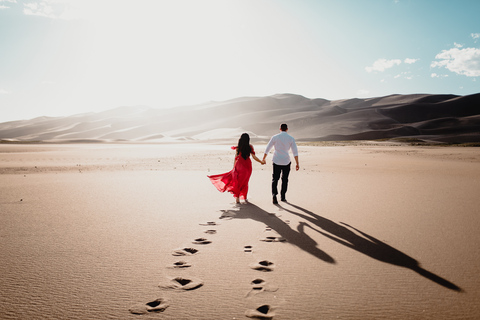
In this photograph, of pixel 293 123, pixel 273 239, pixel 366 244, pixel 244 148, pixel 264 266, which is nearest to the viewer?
pixel 264 266

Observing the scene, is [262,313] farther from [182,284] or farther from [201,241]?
[201,241]

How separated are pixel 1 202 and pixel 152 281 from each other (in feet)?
20.9

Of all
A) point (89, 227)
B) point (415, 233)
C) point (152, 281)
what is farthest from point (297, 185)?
point (152, 281)

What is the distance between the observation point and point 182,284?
126 inches

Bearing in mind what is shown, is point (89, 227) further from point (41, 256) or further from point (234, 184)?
point (234, 184)

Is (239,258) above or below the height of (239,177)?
below

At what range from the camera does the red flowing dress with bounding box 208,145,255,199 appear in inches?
303

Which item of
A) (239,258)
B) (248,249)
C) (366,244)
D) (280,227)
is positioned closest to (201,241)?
(248,249)

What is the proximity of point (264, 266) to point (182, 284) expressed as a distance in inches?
40.9

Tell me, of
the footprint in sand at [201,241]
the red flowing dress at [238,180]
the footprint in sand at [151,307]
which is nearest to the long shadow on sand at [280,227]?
the red flowing dress at [238,180]

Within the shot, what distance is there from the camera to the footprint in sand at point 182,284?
3.10 m

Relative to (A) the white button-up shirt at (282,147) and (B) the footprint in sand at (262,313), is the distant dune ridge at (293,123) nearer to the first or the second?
(A) the white button-up shirt at (282,147)

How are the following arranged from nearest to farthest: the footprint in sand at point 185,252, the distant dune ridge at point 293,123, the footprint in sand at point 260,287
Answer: the footprint in sand at point 260,287, the footprint in sand at point 185,252, the distant dune ridge at point 293,123

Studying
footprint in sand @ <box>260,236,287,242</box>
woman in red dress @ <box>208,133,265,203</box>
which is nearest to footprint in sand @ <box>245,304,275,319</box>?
footprint in sand @ <box>260,236,287,242</box>
